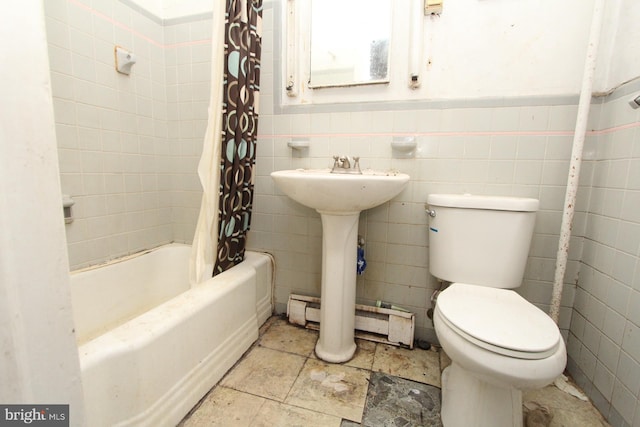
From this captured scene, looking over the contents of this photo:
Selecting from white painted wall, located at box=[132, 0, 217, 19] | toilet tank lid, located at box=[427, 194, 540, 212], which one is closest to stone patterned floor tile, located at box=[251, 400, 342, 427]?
toilet tank lid, located at box=[427, 194, 540, 212]

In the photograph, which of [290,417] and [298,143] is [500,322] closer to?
[290,417]

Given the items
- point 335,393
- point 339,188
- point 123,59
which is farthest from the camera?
point 123,59

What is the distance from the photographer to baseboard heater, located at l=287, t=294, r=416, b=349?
1.47 metres

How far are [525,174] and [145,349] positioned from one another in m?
1.55

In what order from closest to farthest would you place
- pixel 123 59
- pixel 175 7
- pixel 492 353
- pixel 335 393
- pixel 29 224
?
pixel 29 224
pixel 492 353
pixel 335 393
pixel 123 59
pixel 175 7

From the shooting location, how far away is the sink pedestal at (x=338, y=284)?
1266mm

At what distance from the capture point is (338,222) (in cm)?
125

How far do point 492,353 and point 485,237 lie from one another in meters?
0.52

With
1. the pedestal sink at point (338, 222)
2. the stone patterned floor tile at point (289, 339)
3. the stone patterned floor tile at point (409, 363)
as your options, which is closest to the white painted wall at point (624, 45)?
the pedestal sink at point (338, 222)

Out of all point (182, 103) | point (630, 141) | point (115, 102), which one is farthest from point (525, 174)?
point (115, 102)

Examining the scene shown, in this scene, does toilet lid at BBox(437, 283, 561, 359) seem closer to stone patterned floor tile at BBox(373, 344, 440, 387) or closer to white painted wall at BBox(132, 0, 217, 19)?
stone patterned floor tile at BBox(373, 344, 440, 387)

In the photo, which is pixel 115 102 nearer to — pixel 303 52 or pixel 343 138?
pixel 303 52

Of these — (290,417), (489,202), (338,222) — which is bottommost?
(290,417)

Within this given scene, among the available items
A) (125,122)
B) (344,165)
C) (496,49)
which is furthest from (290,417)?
(496,49)
